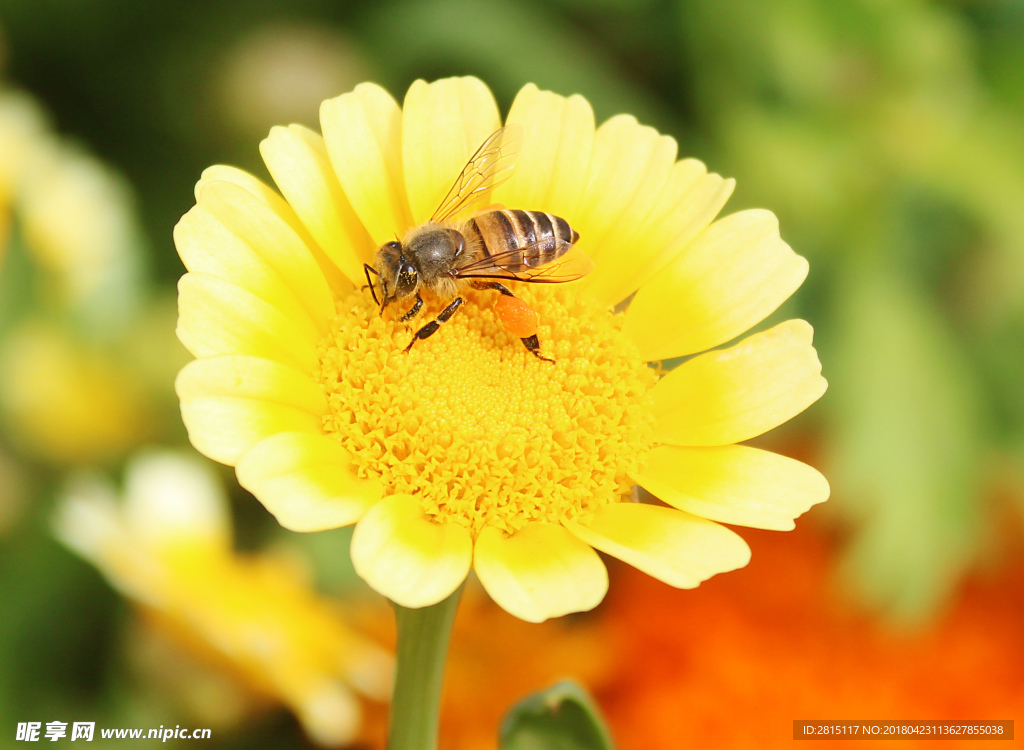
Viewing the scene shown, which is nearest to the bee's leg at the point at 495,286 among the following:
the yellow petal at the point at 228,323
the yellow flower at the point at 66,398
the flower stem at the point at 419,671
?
the yellow petal at the point at 228,323

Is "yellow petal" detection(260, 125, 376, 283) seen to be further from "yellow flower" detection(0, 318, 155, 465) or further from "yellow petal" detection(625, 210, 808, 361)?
"yellow flower" detection(0, 318, 155, 465)

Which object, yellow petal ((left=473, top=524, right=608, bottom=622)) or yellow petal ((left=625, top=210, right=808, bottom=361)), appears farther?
yellow petal ((left=625, top=210, right=808, bottom=361))

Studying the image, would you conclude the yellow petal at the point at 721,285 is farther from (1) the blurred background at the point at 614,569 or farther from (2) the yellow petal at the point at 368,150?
(1) the blurred background at the point at 614,569

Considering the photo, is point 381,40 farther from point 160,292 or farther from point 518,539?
point 518,539

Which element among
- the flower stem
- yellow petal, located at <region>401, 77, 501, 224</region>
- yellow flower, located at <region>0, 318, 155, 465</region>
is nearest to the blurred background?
yellow flower, located at <region>0, 318, 155, 465</region>

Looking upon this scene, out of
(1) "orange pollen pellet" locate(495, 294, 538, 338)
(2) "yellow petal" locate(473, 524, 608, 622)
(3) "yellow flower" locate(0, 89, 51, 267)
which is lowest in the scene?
(2) "yellow petal" locate(473, 524, 608, 622)

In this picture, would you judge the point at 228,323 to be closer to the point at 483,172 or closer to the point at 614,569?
the point at 483,172

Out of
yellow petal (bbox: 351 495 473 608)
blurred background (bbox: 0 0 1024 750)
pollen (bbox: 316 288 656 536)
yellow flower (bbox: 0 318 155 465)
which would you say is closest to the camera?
yellow petal (bbox: 351 495 473 608)
